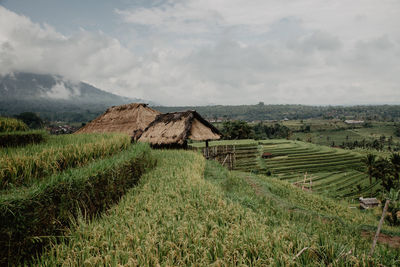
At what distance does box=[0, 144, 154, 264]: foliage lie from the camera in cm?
238

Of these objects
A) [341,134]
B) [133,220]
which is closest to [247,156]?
[133,220]

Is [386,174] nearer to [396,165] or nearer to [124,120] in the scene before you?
[396,165]

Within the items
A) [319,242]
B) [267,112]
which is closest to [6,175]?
[319,242]

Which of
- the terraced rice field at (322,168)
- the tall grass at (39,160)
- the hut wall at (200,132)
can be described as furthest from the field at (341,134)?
the tall grass at (39,160)

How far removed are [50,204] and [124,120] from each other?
13203 mm

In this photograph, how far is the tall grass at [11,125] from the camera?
5.66 metres

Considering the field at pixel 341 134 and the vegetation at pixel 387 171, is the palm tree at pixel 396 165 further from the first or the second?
the field at pixel 341 134

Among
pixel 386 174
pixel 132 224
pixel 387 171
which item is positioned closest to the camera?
pixel 132 224

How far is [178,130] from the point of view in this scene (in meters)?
12.1

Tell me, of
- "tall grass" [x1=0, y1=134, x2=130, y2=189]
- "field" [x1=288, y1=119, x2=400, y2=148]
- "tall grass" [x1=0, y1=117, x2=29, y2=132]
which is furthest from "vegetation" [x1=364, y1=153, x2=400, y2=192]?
"field" [x1=288, y1=119, x2=400, y2=148]

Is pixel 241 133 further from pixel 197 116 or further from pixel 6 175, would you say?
pixel 6 175

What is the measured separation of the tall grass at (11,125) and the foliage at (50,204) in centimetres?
356

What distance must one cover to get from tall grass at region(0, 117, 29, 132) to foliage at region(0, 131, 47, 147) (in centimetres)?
69

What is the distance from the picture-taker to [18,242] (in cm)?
246
